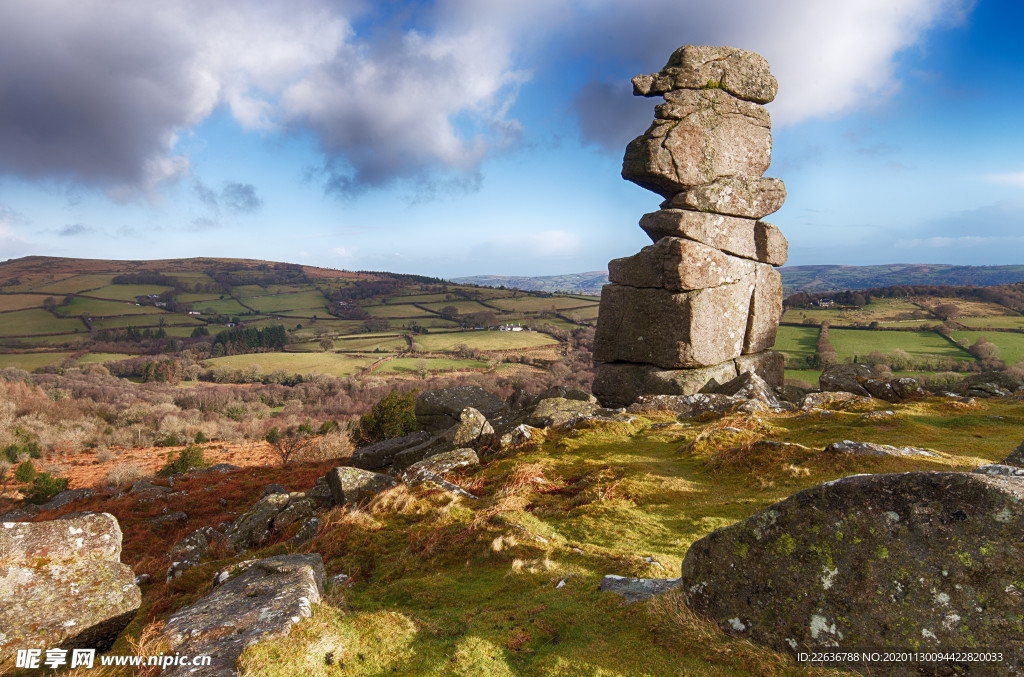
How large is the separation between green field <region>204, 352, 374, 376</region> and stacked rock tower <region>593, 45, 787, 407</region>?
88.8m

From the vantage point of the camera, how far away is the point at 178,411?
236 ft

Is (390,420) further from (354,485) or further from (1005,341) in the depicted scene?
(1005,341)

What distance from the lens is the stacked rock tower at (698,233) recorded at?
2095 centimetres

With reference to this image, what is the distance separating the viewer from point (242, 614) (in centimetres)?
514

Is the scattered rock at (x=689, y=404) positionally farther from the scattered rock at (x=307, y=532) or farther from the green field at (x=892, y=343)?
the green field at (x=892, y=343)

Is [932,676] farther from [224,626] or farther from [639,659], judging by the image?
[224,626]

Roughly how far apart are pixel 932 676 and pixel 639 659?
2220 millimetres

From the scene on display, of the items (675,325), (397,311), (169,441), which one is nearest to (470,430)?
(675,325)

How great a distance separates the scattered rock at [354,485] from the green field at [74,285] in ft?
732

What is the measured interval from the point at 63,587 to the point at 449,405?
20.4m

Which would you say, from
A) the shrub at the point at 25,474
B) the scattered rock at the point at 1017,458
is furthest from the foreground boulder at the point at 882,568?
the shrub at the point at 25,474

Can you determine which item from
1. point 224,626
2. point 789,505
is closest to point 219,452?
point 224,626

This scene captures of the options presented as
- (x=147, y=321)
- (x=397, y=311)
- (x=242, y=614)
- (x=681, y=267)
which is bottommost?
(x=397, y=311)

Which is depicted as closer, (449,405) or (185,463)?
(449,405)
